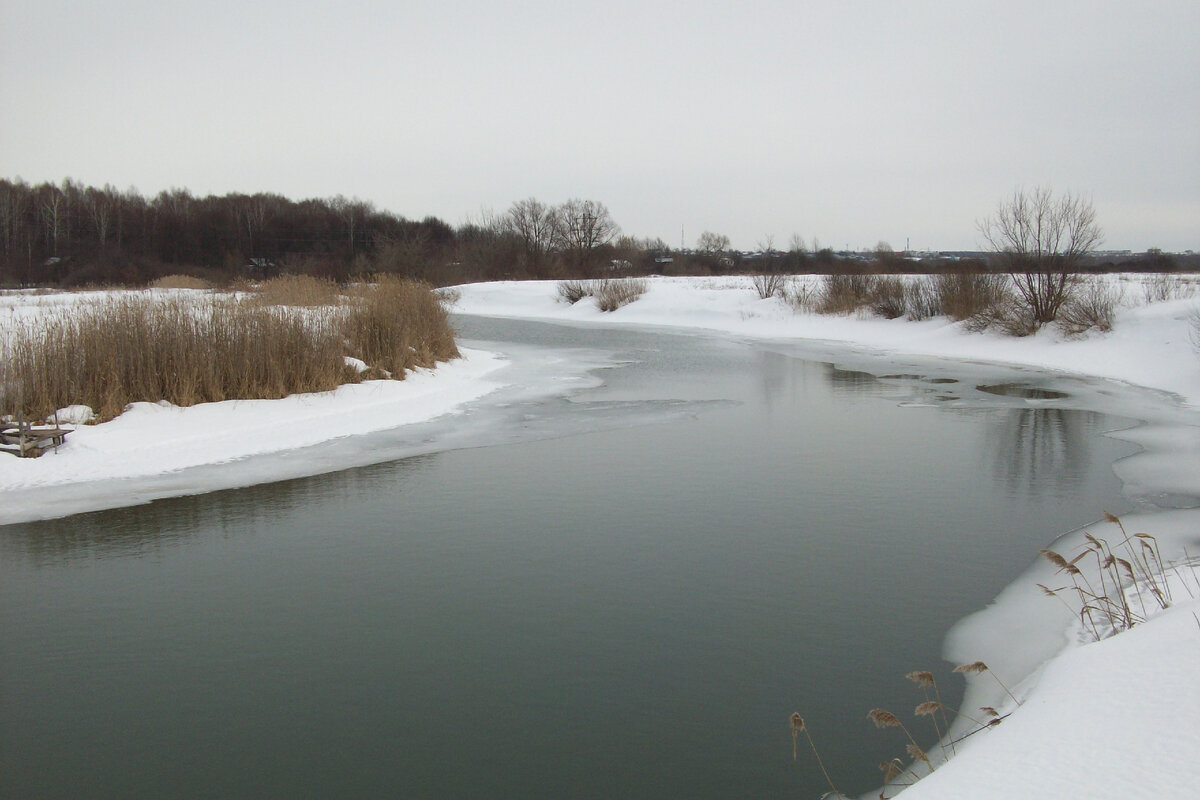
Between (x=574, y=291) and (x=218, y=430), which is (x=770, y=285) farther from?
(x=218, y=430)

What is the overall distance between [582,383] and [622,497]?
29.0 feet

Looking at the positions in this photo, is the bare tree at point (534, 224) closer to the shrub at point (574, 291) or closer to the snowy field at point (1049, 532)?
the shrub at point (574, 291)

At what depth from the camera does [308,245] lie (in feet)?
259

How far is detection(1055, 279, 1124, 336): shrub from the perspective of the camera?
21047 mm

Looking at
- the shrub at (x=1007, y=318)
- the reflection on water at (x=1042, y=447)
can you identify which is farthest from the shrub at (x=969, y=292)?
the reflection on water at (x=1042, y=447)

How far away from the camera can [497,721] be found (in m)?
4.40

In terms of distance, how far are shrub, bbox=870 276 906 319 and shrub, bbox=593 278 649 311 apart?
12843 millimetres

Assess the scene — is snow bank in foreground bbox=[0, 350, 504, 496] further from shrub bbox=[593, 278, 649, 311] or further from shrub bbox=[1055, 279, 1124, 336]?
shrub bbox=[593, 278, 649, 311]

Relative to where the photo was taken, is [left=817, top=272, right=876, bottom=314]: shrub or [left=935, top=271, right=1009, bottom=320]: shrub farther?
[left=817, top=272, right=876, bottom=314]: shrub

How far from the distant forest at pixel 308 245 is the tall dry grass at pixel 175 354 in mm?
27653

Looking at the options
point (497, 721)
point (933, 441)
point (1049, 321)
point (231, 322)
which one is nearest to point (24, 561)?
point (497, 721)

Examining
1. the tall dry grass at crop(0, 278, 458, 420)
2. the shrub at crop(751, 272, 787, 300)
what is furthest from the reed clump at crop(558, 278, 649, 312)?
the tall dry grass at crop(0, 278, 458, 420)

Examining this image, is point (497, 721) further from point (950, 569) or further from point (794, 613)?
point (950, 569)

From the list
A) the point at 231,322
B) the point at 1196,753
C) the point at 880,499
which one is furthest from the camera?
the point at 231,322
